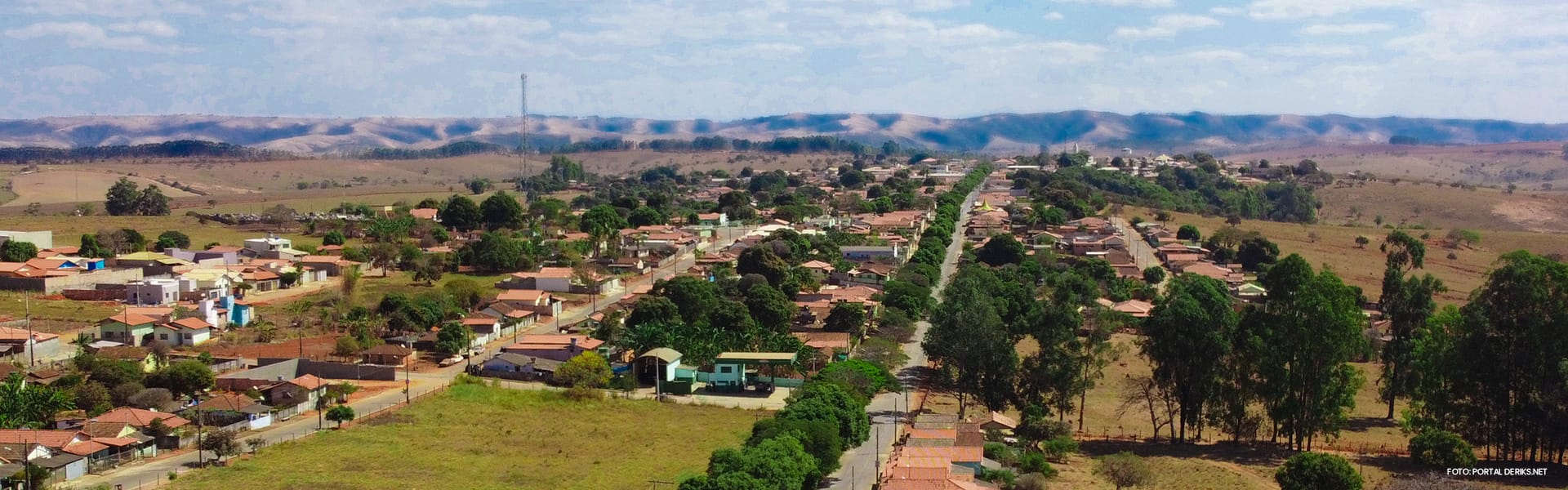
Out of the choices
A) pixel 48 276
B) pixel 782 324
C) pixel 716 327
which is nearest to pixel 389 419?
pixel 716 327

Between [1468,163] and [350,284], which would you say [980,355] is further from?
[1468,163]

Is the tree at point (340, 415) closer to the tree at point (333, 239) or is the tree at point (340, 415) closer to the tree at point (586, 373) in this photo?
A: the tree at point (586, 373)

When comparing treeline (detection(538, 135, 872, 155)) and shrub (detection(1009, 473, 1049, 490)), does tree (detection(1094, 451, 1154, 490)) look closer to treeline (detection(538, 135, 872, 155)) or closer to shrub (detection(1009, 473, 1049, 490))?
shrub (detection(1009, 473, 1049, 490))

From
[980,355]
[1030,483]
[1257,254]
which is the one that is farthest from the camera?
[1257,254]

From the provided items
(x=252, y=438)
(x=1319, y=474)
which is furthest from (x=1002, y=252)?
(x=252, y=438)

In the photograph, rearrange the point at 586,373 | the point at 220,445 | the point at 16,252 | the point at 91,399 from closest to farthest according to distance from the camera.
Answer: the point at 220,445, the point at 91,399, the point at 586,373, the point at 16,252
